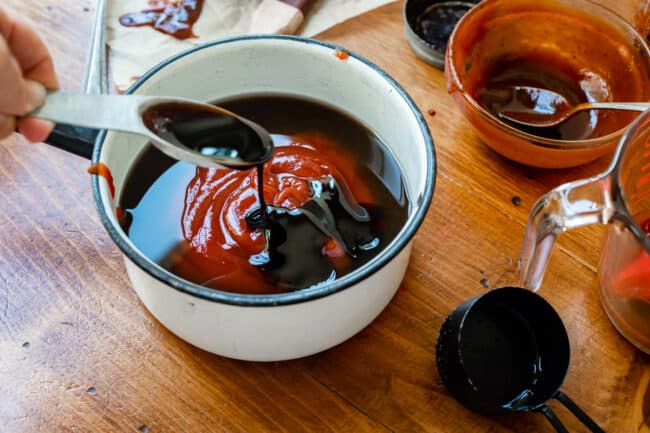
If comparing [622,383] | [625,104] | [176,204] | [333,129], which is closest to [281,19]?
[333,129]

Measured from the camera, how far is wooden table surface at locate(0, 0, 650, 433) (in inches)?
27.3

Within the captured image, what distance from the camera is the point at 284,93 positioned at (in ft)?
2.86

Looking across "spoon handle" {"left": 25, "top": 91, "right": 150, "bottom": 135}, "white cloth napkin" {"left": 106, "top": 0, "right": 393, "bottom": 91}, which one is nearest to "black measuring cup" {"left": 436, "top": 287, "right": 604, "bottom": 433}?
"spoon handle" {"left": 25, "top": 91, "right": 150, "bottom": 135}

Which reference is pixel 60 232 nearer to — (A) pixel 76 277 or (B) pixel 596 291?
(A) pixel 76 277

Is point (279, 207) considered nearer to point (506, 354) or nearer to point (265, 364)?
point (265, 364)

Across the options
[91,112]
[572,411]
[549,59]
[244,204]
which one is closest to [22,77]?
[91,112]

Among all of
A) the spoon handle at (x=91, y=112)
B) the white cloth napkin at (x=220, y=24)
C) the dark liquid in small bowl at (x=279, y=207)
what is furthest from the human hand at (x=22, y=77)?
the white cloth napkin at (x=220, y=24)

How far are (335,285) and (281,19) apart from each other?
1.81 ft

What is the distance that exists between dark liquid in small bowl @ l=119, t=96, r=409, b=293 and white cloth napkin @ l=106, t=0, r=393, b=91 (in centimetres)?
21

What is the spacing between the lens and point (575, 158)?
0.85 m

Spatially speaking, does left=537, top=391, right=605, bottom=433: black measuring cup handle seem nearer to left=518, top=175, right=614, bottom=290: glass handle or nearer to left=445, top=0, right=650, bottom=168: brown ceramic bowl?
left=518, top=175, right=614, bottom=290: glass handle

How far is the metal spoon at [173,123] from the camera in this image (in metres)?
0.58

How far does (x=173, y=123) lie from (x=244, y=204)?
16 cm

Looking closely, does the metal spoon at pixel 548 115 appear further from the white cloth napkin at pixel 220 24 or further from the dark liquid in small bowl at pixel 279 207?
the white cloth napkin at pixel 220 24
